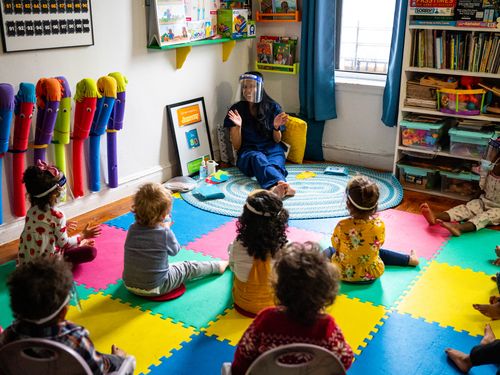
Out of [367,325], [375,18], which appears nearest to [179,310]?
[367,325]

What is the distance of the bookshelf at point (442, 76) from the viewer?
3586mm

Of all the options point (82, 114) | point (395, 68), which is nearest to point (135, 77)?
point (82, 114)

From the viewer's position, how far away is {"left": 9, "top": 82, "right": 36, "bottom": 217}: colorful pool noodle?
2.86m

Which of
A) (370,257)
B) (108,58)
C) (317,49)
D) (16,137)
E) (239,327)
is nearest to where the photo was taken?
(239,327)

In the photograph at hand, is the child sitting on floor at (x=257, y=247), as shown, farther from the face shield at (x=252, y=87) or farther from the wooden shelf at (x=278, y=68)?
the wooden shelf at (x=278, y=68)

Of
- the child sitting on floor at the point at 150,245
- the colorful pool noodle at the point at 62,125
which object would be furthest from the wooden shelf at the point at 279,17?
the child sitting on floor at the point at 150,245

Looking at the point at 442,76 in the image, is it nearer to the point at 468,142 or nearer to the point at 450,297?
the point at 468,142

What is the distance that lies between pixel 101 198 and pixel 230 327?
166cm

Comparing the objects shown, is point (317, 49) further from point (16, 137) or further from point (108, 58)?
point (16, 137)

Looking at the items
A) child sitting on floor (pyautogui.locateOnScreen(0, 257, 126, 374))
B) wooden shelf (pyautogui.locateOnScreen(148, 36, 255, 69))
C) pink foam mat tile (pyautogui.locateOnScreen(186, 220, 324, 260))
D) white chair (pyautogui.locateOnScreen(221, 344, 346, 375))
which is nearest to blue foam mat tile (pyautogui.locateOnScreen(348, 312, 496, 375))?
white chair (pyautogui.locateOnScreen(221, 344, 346, 375))

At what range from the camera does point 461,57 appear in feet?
12.0

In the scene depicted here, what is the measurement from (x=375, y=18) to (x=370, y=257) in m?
2.44

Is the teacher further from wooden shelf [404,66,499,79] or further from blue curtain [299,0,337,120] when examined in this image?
wooden shelf [404,66,499,79]

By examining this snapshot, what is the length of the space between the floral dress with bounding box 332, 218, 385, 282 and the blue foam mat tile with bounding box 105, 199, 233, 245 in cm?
93
